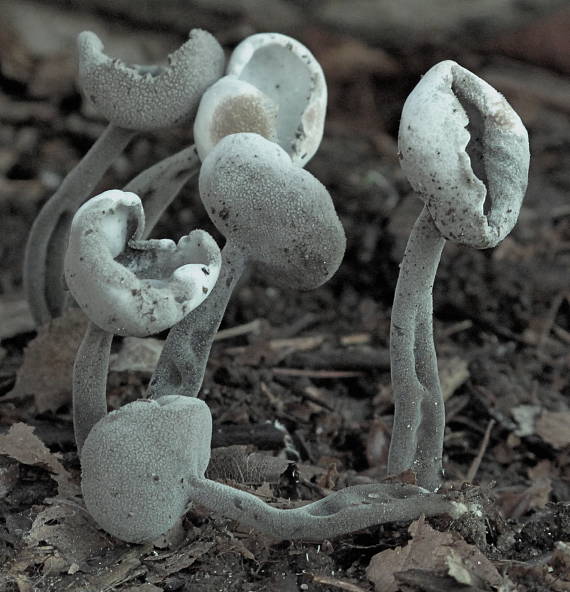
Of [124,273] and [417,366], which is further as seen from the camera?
[417,366]

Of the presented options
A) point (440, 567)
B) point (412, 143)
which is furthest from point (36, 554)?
point (412, 143)

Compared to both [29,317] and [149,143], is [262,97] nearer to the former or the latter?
[29,317]

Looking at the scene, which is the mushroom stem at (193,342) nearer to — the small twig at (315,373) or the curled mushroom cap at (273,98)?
the curled mushroom cap at (273,98)

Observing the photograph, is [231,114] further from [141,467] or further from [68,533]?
[68,533]

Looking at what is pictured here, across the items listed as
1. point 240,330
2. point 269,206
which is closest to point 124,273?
point 269,206

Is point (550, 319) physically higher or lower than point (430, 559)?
lower

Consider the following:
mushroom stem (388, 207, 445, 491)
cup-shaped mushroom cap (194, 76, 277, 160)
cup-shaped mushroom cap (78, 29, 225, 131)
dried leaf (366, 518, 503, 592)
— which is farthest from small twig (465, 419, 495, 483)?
cup-shaped mushroom cap (78, 29, 225, 131)

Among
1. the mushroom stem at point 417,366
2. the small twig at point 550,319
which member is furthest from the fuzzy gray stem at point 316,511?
the small twig at point 550,319
